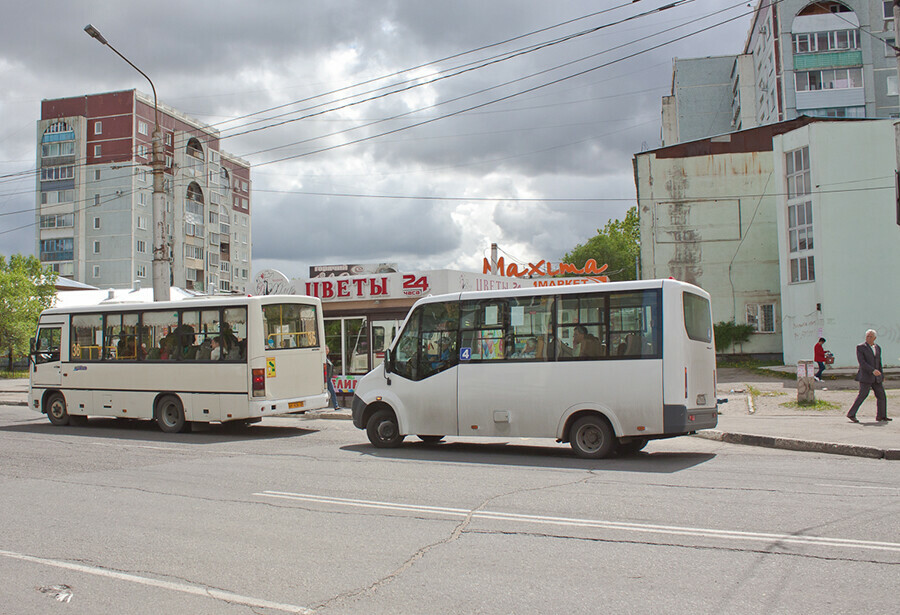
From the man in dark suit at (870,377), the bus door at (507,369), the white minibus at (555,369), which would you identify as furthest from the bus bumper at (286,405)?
the man in dark suit at (870,377)

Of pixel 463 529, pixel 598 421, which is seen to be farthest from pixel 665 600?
pixel 598 421

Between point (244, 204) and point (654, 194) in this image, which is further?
point (244, 204)

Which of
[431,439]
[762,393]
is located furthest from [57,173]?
[431,439]

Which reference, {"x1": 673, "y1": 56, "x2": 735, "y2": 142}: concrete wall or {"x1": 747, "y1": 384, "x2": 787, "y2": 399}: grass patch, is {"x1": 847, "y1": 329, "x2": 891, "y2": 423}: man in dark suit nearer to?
{"x1": 747, "y1": 384, "x2": 787, "y2": 399}: grass patch

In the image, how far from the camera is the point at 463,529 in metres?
6.91

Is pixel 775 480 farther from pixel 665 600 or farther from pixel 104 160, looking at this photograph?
pixel 104 160

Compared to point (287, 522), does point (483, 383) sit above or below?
above

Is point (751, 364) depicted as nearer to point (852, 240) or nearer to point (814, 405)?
point (852, 240)

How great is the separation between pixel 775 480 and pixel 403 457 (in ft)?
17.5

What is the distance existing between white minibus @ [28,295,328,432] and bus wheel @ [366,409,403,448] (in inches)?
130

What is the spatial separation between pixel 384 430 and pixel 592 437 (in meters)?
3.61

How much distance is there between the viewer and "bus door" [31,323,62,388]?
1856cm

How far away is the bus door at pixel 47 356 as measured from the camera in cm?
1856

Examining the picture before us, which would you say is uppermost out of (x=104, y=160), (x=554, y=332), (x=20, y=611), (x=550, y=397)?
(x=104, y=160)
